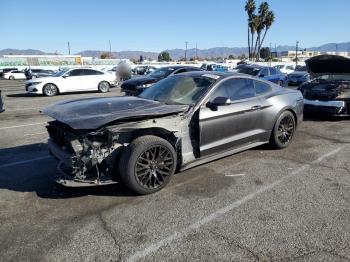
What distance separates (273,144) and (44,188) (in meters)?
4.05

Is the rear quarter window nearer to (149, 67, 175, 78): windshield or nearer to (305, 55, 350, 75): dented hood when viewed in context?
(305, 55, 350, 75): dented hood

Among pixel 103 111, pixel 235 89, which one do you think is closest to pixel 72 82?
pixel 235 89

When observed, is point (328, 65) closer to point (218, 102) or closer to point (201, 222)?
point (218, 102)

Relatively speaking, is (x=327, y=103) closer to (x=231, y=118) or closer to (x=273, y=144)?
(x=273, y=144)

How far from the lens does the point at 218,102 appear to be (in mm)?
5176

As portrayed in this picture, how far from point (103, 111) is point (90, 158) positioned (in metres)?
0.71

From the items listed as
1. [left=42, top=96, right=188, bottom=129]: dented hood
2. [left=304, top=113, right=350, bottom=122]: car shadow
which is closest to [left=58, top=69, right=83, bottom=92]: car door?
[left=304, top=113, right=350, bottom=122]: car shadow

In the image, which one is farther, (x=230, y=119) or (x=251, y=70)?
(x=251, y=70)

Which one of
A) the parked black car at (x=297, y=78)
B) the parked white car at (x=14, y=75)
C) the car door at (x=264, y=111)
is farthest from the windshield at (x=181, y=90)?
the parked white car at (x=14, y=75)

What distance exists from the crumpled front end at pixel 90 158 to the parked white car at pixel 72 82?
1487cm

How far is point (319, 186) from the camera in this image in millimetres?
4871

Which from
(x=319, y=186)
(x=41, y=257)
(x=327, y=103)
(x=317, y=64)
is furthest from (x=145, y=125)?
(x=317, y=64)

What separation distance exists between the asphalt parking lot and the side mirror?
3.36 feet

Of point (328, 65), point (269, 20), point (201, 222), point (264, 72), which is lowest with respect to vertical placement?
point (201, 222)
